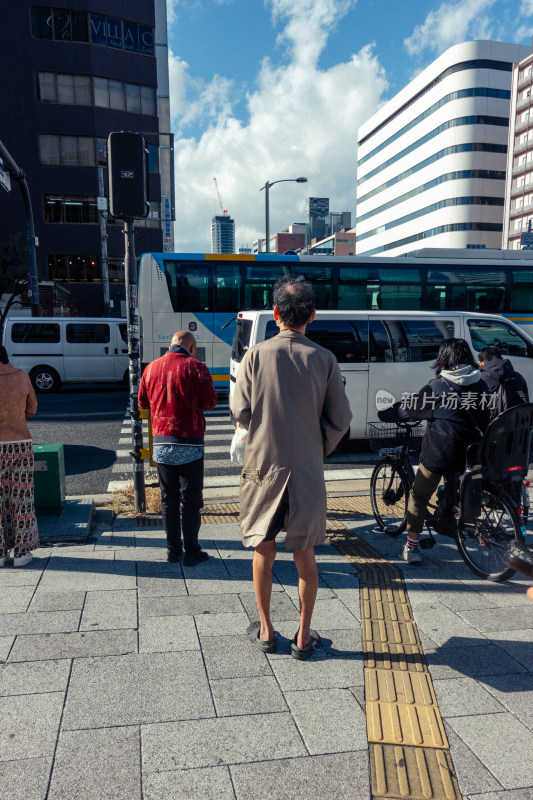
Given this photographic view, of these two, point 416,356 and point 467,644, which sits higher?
point 416,356

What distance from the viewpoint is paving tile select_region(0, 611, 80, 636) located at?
3133 mm

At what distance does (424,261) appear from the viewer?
43.4ft

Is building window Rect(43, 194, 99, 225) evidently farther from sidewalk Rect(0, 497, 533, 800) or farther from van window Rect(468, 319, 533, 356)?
sidewalk Rect(0, 497, 533, 800)

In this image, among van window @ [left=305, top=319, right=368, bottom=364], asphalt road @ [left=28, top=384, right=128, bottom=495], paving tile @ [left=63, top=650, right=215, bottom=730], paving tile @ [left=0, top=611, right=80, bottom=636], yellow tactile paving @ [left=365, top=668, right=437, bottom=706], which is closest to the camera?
paving tile @ [left=63, top=650, right=215, bottom=730]

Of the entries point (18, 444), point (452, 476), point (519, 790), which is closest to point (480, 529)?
point (452, 476)

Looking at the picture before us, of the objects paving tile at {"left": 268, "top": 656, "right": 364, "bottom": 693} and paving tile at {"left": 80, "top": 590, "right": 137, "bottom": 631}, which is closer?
paving tile at {"left": 268, "top": 656, "right": 364, "bottom": 693}

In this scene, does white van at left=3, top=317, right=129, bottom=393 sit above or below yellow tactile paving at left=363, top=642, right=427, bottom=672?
above

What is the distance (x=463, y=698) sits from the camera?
2.60 meters

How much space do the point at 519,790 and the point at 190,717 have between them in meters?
1.33

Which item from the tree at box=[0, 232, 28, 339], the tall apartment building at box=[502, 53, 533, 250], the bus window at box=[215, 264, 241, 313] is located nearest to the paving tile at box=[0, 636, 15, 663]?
the bus window at box=[215, 264, 241, 313]

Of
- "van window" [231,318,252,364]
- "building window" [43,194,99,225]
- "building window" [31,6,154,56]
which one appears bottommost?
"van window" [231,318,252,364]

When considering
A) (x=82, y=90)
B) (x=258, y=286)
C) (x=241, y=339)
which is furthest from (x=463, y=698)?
(x=82, y=90)

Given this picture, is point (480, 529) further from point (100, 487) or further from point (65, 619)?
point (100, 487)

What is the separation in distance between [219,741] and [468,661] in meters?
1.41
